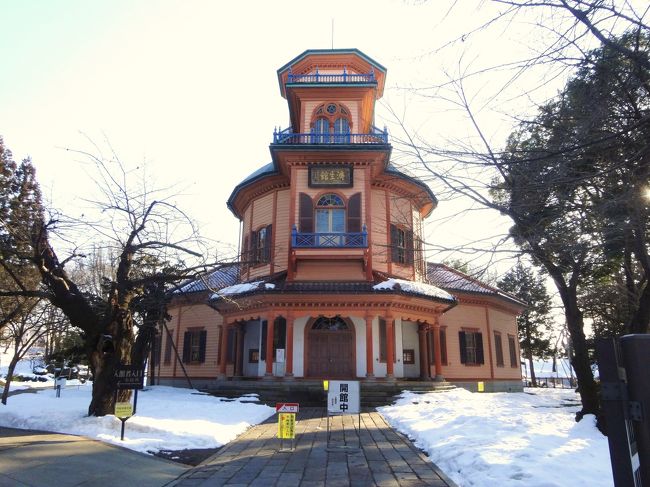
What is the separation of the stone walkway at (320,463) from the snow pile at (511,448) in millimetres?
437

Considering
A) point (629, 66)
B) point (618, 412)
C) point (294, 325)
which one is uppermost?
point (629, 66)

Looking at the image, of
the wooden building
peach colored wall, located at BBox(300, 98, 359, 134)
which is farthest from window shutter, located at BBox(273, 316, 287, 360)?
peach colored wall, located at BBox(300, 98, 359, 134)

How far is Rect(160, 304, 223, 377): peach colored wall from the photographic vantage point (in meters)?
24.5

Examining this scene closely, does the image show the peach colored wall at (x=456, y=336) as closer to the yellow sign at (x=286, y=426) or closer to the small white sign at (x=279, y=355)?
the small white sign at (x=279, y=355)

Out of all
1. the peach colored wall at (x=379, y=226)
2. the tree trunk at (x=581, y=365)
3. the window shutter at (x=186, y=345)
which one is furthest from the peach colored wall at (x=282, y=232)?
the tree trunk at (x=581, y=365)

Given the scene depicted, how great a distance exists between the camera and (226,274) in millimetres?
26719

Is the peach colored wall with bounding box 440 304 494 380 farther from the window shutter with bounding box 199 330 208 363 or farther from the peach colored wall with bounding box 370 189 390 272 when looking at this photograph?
the window shutter with bounding box 199 330 208 363

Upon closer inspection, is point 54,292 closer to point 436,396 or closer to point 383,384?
point 383,384

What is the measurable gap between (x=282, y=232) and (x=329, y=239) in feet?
9.67

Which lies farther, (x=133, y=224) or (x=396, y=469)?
(x=133, y=224)

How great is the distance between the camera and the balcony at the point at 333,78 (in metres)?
22.9

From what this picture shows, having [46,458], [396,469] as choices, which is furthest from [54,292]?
[396,469]

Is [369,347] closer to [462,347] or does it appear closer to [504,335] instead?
[462,347]

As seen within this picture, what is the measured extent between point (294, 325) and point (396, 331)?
479cm
